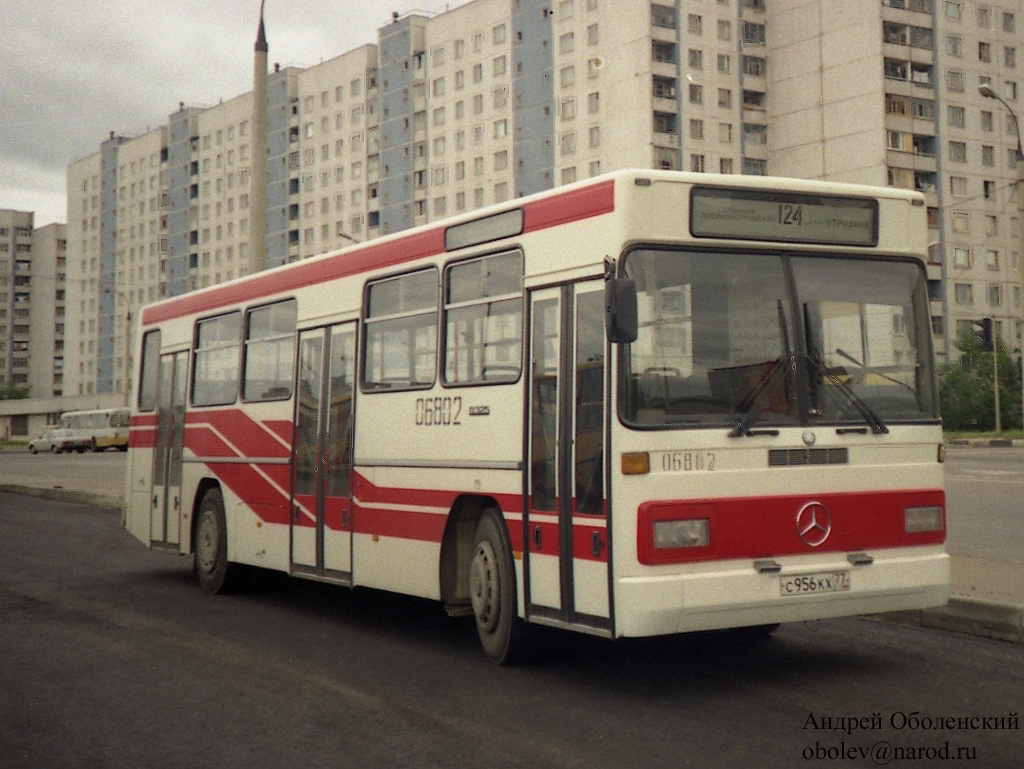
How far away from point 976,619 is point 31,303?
18895cm

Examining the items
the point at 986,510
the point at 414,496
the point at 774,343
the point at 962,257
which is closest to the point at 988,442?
the point at 986,510

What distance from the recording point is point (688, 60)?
289ft

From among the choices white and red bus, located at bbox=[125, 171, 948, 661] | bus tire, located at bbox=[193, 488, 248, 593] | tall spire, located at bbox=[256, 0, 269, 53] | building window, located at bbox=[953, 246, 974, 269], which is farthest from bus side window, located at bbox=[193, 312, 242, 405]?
building window, located at bbox=[953, 246, 974, 269]

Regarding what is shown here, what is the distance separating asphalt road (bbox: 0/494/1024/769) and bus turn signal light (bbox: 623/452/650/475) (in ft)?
4.18

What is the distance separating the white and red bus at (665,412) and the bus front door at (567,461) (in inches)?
0.6

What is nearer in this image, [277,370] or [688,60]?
[277,370]

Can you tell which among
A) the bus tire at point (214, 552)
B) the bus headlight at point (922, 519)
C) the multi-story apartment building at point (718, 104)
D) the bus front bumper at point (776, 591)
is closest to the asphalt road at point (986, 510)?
the bus headlight at point (922, 519)

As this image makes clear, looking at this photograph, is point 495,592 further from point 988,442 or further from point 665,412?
point 988,442

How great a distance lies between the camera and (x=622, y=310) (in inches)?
296

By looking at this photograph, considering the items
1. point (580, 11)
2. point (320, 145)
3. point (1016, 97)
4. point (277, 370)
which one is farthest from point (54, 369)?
point (277, 370)

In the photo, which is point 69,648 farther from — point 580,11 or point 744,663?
point 580,11

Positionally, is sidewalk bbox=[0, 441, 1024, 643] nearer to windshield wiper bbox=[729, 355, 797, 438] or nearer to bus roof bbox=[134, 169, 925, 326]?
windshield wiper bbox=[729, 355, 797, 438]

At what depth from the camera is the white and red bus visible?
7.63 meters

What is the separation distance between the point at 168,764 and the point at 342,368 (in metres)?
5.19
